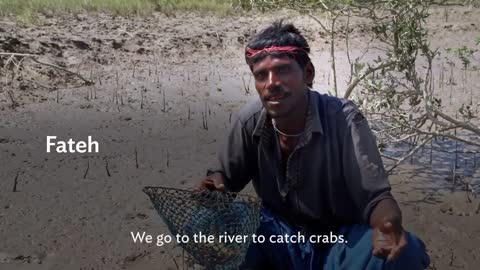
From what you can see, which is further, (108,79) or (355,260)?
(108,79)

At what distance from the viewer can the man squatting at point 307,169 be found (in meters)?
2.27

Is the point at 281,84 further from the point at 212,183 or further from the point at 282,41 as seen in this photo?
the point at 212,183

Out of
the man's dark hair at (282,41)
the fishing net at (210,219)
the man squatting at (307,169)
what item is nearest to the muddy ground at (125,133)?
the fishing net at (210,219)

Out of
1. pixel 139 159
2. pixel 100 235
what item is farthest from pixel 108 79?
pixel 100 235

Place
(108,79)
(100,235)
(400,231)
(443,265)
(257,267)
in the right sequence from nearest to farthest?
(400,231) < (257,267) < (443,265) < (100,235) < (108,79)

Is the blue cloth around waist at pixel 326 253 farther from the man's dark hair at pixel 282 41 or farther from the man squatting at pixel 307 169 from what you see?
the man's dark hair at pixel 282 41

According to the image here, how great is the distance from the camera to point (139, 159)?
4.83 meters

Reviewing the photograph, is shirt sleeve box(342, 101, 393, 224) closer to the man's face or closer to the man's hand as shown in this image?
the man's hand

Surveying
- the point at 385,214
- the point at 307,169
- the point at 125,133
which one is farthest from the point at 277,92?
the point at 125,133

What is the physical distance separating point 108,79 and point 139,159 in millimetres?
2401

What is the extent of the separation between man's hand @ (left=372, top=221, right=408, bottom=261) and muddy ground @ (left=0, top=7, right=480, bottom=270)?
131 centimetres

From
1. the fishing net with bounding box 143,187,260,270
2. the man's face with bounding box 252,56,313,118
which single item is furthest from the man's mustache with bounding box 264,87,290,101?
the fishing net with bounding box 143,187,260,270

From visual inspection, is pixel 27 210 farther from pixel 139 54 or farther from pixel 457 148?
pixel 139 54

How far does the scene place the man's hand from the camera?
216cm
